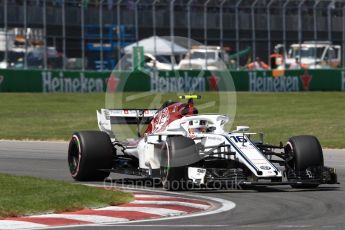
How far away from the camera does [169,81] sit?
47.3m

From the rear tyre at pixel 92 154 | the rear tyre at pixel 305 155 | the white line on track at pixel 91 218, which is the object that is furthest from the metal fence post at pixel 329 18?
the white line on track at pixel 91 218

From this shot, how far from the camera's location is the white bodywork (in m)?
14.9

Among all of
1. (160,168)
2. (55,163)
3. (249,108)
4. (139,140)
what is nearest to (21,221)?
(160,168)

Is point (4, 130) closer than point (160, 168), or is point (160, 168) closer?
point (160, 168)

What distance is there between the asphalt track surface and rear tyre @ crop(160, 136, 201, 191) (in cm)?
29

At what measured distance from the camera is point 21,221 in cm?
1155

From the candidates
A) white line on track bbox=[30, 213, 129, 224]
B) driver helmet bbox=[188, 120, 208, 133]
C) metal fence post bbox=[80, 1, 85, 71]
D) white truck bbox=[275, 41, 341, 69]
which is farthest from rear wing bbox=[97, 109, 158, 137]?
white truck bbox=[275, 41, 341, 69]

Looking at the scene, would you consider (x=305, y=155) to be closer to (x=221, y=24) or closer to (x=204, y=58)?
(x=204, y=58)

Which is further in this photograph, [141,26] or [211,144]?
[141,26]

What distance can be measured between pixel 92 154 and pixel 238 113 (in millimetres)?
21604

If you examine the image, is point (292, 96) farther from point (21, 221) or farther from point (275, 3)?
point (21, 221)

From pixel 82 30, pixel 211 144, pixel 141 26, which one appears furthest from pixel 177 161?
pixel 141 26

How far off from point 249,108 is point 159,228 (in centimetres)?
2940

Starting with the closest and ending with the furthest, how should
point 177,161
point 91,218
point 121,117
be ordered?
point 91,218
point 177,161
point 121,117
